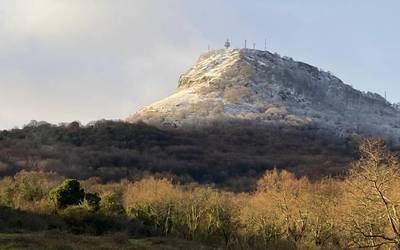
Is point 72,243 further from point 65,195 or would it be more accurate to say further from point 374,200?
point 374,200

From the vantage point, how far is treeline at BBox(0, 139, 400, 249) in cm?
3816

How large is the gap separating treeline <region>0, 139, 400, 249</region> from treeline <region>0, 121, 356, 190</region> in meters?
49.6

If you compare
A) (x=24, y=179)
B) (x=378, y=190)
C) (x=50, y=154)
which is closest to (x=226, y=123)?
(x=50, y=154)

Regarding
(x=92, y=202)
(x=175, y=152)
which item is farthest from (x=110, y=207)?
(x=175, y=152)

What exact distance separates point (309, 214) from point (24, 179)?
2722cm

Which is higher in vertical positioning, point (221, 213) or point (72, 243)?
point (221, 213)

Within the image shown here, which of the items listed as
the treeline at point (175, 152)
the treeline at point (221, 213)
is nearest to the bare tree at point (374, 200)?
the treeline at point (221, 213)

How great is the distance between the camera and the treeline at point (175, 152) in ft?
382

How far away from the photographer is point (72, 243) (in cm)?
3422

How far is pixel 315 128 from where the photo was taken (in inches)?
7146

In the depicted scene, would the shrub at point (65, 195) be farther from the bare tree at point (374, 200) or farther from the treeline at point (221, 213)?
the bare tree at point (374, 200)

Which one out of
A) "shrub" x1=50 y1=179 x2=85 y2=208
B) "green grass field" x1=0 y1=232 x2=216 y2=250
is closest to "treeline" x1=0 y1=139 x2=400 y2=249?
"shrub" x1=50 y1=179 x2=85 y2=208

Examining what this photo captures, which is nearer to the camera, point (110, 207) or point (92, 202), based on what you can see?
point (92, 202)

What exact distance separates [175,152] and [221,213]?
9304 cm
